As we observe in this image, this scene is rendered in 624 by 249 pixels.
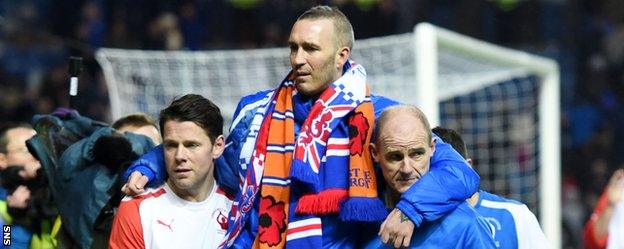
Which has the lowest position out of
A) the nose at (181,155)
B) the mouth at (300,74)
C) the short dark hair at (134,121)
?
the nose at (181,155)

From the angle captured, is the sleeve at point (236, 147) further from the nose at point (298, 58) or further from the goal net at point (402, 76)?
the goal net at point (402, 76)

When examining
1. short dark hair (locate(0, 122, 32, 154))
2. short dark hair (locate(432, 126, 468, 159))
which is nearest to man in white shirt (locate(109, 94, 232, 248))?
short dark hair (locate(432, 126, 468, 159))

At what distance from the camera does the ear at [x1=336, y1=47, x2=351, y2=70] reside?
5238 mm

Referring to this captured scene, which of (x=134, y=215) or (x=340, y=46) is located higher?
(x=340, y=46)

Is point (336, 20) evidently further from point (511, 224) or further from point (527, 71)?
point (527, 71)

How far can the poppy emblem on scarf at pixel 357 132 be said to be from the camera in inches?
199

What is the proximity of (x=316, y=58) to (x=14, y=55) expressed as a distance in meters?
10.7

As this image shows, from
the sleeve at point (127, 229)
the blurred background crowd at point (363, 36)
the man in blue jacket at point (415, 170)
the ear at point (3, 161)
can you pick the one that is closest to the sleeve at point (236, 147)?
the sleeve at point (127, 229)

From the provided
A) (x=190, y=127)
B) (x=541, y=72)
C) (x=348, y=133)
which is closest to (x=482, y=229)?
(x=348, y=133)

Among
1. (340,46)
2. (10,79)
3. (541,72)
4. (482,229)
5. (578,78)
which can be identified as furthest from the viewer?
(578,78)

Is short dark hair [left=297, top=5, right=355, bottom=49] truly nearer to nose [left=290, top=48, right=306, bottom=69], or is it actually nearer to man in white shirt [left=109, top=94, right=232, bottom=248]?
nose [left=290, top=48, right=306, bottom=69]

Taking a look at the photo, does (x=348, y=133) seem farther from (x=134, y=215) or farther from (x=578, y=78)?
(x=578, y=78)

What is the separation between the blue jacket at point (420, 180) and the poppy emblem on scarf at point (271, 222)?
116 mm

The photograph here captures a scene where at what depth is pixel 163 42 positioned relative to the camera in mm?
15344
